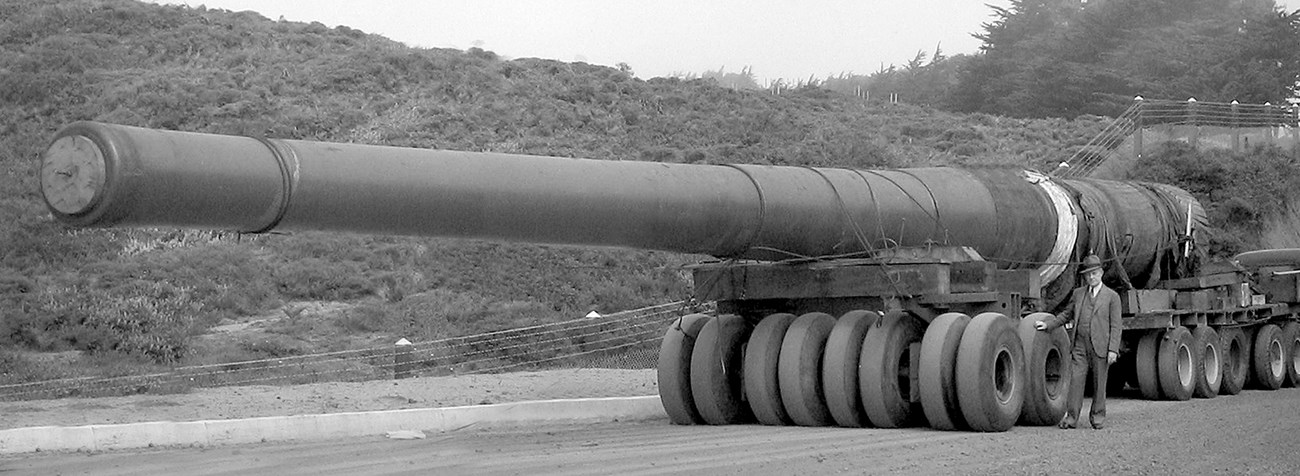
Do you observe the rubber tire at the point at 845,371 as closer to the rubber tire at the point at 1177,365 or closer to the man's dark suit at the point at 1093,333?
the man's dark suit at the point at 1093,333

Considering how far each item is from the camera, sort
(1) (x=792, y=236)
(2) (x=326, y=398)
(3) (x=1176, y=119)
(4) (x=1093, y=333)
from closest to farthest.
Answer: (1) (x=792, y=236), (4) (x=1093, y=333), (2) (x=326, y=398), (3) (x=1176, y=119)

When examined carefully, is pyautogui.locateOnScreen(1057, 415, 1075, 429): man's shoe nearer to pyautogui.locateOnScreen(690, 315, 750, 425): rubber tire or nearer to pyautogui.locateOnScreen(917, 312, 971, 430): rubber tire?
pyautogui.locateOnScreen(917, 312, 971, 430): rubber tire

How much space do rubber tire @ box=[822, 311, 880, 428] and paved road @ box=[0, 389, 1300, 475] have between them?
0.58 ft

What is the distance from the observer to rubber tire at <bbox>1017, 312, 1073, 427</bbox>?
13.4 m

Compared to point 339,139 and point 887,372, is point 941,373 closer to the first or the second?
point 887,372

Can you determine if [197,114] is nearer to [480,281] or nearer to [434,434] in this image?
[480,281]

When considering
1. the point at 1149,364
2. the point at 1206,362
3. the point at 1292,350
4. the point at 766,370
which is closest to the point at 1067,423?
the point at 766,370

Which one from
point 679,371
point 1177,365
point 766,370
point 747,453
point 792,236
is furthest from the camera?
point 1177,365

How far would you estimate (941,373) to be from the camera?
12.6 m

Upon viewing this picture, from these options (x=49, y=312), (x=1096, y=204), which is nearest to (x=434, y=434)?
(x=1096, y=204)

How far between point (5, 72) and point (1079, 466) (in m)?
42.1

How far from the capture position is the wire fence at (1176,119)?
4000 cm

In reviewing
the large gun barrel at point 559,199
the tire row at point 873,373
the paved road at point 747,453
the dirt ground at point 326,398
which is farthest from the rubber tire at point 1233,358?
the dirt ground at point 326,398

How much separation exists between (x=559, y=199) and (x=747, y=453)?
2.40 metres
